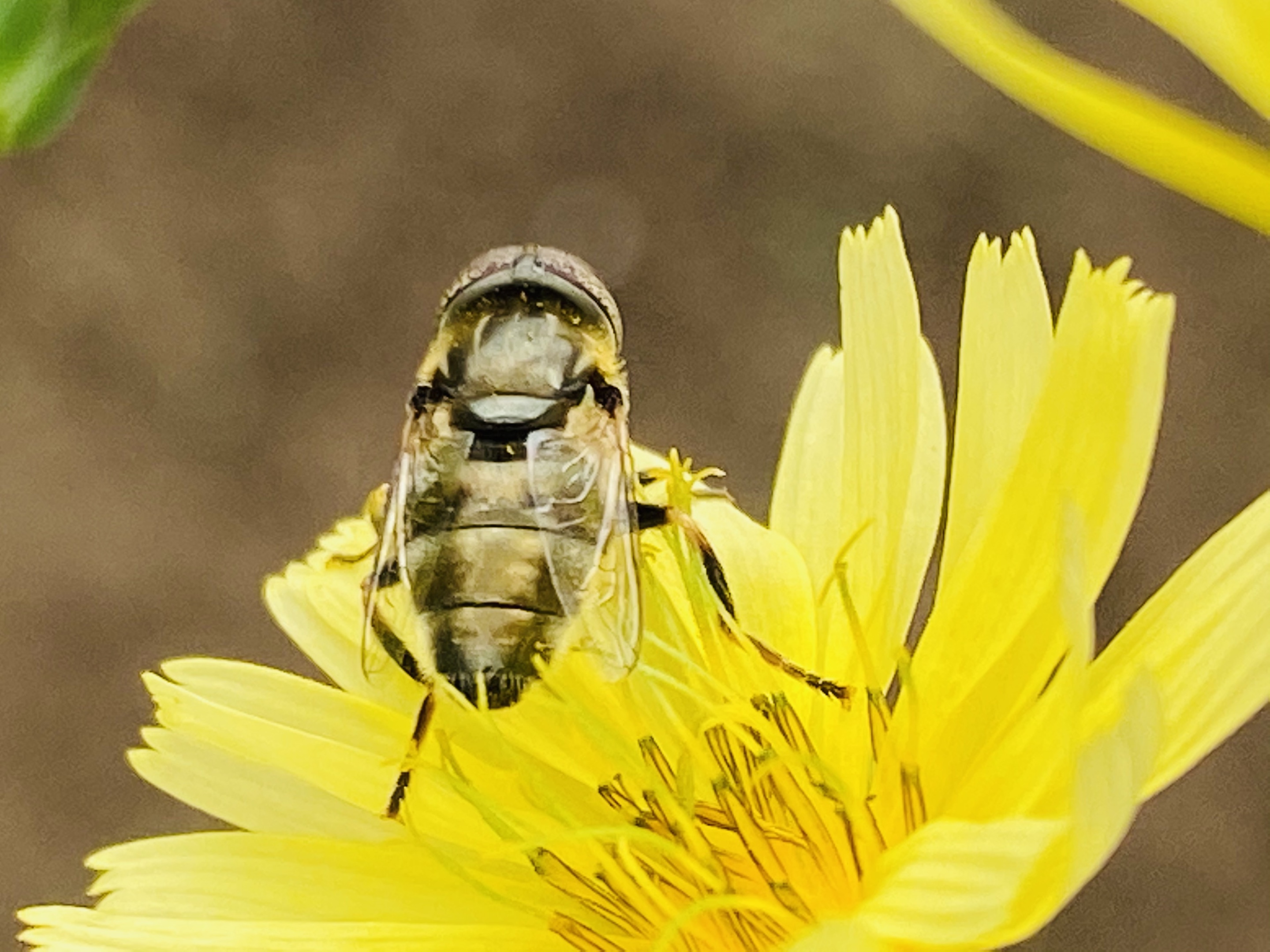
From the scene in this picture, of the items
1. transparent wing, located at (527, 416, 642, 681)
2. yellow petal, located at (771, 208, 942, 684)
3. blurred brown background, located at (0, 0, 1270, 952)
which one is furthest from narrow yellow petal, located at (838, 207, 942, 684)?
blurred brown background, located at (0, 0, 1270, 952)

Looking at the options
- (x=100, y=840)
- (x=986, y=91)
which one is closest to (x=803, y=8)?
(x=986, y=91)

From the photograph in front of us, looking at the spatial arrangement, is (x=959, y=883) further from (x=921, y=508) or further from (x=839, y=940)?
(x=921, y=508)

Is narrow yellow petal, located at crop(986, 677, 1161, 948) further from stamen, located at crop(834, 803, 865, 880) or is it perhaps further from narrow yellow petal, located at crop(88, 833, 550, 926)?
→ narrow yellow petal, located at crop(88, 833, 550, 926)

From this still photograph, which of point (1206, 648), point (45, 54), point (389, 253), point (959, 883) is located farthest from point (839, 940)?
point (389, 253)

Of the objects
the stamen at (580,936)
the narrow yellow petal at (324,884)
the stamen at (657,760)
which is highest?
the stamen at (657,760)

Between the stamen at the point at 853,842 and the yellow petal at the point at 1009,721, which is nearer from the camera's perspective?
the yellow petal at the point at 1009,721

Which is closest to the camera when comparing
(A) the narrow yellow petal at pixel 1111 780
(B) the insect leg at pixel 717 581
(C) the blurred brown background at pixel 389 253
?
(A) the narrow yellow petal at pixel 1111 780

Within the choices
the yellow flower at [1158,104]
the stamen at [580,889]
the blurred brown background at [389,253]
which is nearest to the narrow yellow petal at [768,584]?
the stamen at [580,889]

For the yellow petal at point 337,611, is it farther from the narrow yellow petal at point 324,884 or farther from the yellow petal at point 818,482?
the yellow petal at point 818,482
